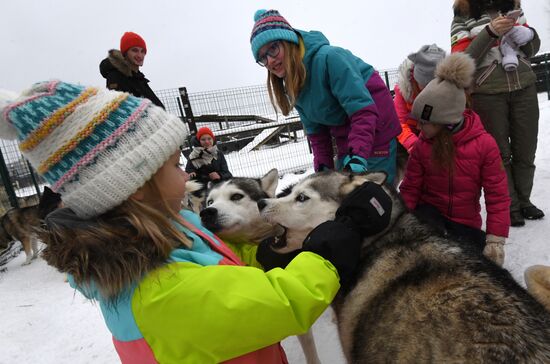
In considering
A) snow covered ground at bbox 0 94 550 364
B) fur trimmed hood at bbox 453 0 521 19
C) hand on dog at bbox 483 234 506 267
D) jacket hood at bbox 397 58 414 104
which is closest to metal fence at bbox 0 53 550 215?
snow covered ground at bbox 0 94 550 364

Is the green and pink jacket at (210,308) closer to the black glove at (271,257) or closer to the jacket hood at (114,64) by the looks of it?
the black glove at (271,257)

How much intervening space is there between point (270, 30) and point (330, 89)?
1.83 feet

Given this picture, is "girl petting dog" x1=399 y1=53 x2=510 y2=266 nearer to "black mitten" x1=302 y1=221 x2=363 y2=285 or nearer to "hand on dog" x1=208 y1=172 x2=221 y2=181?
"black mitten" x1=302 y1=221 x2=363 y2=285

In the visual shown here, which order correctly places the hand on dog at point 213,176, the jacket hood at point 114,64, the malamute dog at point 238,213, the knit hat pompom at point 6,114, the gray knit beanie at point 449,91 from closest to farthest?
the knit hat pompom at point 6,114 → the malamute dog at point 238,213 → the gray knit beanie at point 449,91 → the jacket hood at point 114,64 → the hand on dog at point 213,176

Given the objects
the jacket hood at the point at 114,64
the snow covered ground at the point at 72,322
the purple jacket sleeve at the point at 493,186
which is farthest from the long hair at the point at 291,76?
the jacket hood at the point at 114,64

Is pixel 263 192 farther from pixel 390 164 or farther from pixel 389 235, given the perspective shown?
pixel 389 235

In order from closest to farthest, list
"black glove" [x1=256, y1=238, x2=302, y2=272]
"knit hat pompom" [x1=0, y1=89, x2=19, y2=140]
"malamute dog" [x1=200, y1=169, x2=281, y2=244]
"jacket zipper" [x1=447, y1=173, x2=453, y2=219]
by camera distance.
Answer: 1. "knit hat pompom" [x1=0, y1=89, x2=19, y2=140]
2. "black glove" [x1=256, y1=238, x2=302, y2=272]
3. "malamute dog" [x1=200, y1=169, x2=281, y2=244]
4. "jacket zipper" [x1=447, y1=173, x2=453, y2=219]

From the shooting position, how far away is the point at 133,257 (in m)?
1.02

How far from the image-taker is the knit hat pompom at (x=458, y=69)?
2.28m

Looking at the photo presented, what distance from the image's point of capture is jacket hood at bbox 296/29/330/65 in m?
2.36

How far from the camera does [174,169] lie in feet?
4.16

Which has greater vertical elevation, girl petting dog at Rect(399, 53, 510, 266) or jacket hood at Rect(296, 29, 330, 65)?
jacket hood at Rect(296, 29, 330, 65)

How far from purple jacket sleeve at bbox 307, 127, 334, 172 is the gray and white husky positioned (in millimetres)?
440

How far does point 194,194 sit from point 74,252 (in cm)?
A: 231
